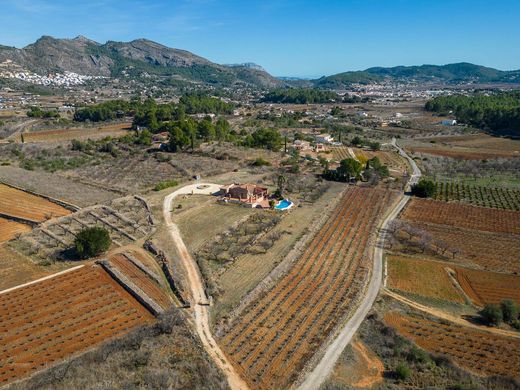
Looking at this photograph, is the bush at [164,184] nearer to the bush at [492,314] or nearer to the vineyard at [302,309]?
the vineyard at [302,309]

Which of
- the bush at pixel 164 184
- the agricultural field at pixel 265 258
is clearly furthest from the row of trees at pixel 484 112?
the bush at pixel 164 184

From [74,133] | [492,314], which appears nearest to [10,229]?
[492,314]

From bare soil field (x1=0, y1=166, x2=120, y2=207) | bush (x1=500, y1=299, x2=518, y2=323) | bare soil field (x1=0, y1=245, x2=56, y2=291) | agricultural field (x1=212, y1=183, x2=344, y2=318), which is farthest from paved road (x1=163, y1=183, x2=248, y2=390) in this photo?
bush (x1=500, y1=299, x2=518, y2=323)

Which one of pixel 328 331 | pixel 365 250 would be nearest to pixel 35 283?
pixel 328 331

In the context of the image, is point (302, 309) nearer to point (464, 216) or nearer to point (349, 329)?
point (349, 329)

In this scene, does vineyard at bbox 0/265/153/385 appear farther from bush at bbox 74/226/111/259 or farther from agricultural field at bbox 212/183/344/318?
agricultural field at bbox 212/183/344/318

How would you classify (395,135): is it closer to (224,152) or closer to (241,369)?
(224,152)
